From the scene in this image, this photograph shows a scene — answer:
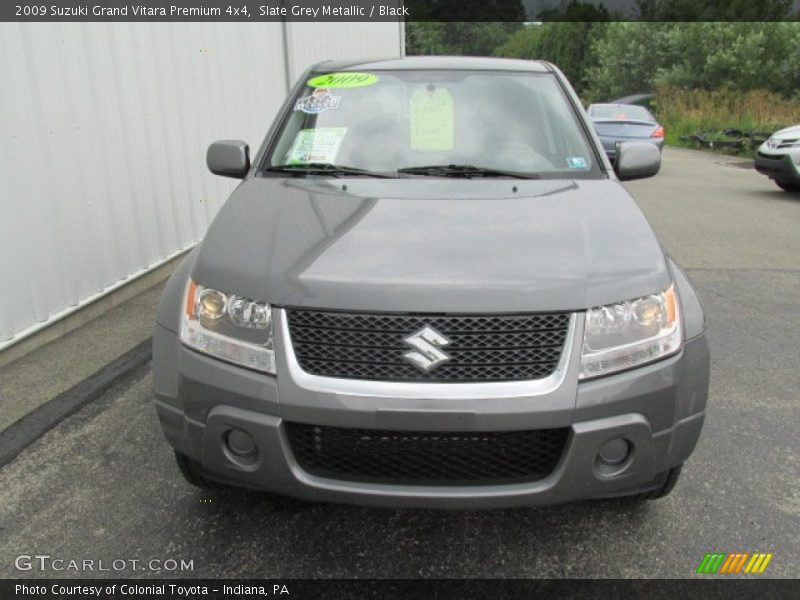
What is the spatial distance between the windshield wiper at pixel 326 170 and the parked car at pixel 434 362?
601 millimetres

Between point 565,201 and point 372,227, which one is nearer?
point 372,227

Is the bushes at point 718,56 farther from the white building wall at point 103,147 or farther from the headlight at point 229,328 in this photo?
the headlight at point 229,328

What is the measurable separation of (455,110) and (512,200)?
0.85m

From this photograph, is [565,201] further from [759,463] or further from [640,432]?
[759,463]

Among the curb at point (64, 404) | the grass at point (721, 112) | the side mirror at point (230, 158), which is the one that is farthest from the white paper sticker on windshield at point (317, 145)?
the grass at point (721, 112)

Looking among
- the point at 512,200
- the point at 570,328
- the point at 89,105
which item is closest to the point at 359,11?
the point at 89,105

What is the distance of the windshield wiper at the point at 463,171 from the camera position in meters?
2.94

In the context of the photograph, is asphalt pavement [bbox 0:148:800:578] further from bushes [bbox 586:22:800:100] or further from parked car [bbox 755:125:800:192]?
bushes [bbox 586:22:800:100]

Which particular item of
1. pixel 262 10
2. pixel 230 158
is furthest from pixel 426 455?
pixel 262 10

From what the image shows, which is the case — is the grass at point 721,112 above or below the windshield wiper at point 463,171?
below

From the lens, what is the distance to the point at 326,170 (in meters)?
3.00

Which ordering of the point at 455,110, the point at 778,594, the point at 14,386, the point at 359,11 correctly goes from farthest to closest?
the point at 359,11 < the point at 14,386 < the point at 455,110 < the point at 778,594

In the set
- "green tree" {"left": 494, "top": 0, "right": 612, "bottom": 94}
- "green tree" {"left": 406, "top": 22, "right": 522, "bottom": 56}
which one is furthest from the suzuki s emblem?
"green tree" {"left": 406, "top": 22, "right": 522, "bottom": 56}

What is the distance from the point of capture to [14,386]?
3.67 m
